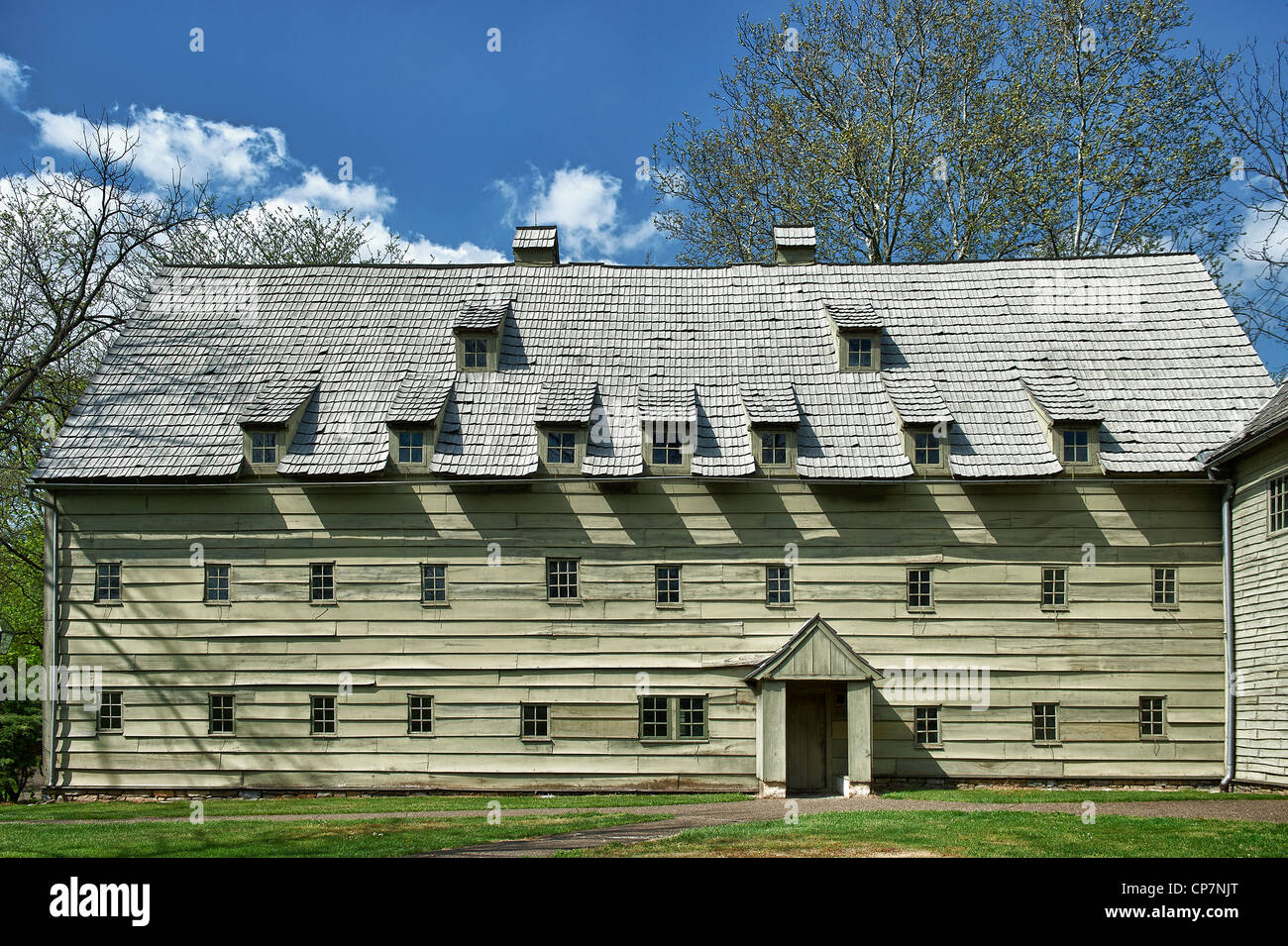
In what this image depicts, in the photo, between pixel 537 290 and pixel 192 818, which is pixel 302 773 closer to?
pixel 192 818

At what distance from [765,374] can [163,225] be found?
16.4m

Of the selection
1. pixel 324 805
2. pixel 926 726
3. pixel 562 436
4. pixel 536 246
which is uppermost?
pixel 536 246

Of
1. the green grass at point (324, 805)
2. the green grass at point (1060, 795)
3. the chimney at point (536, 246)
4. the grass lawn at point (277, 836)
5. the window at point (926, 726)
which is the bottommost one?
the green grass at point (324, 805)

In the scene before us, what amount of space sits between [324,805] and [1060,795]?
14.1m

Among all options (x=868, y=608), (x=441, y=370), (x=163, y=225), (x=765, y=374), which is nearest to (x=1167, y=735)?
(x=868, y=608)

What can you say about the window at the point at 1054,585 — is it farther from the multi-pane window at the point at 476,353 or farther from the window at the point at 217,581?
the window at the point at 217,581

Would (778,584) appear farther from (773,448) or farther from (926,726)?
(926,726)

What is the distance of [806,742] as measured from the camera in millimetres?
23016

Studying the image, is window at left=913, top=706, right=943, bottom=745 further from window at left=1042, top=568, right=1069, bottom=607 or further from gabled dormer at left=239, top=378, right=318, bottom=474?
gabled dormer at left=239, top=378, right=318, bottom=474

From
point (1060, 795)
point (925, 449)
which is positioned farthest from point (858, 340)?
point (1060, 795)

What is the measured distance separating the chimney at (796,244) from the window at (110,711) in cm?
1922

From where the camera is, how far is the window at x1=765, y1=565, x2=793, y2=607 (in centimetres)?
2333

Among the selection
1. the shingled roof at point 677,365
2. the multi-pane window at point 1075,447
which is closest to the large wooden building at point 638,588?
the multi-pane window at point 1075,447

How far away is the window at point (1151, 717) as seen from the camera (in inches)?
901
